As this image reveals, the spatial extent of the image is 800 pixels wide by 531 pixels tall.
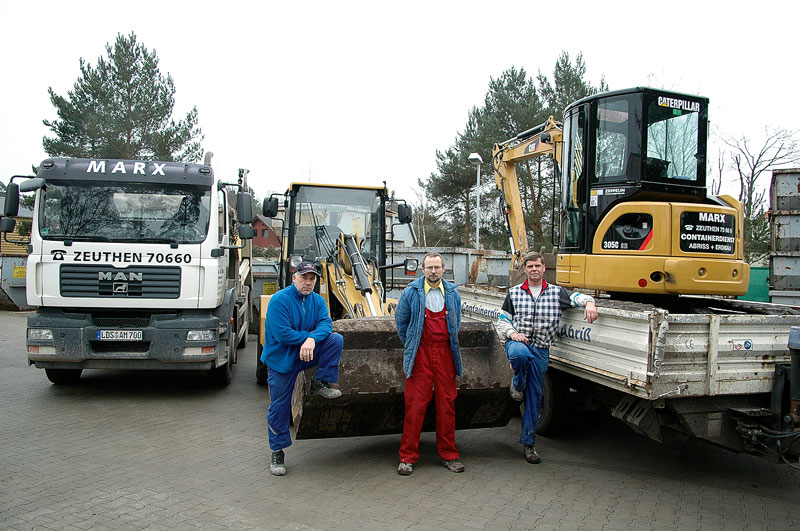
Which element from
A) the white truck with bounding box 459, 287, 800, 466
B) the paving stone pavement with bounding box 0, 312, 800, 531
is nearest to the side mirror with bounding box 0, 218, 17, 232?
the paving stone pavement with bounding box 0, 312, 800, 531

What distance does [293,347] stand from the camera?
5.18 m

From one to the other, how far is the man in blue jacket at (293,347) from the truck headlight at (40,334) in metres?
3.94

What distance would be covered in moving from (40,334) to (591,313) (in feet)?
21.3

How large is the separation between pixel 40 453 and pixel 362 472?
303cm

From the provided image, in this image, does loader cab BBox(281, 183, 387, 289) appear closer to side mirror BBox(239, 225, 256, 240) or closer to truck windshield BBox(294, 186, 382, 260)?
truck windshield BBox(294, 186, 382, 260)

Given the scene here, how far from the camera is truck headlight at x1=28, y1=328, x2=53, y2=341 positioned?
25.1 feet

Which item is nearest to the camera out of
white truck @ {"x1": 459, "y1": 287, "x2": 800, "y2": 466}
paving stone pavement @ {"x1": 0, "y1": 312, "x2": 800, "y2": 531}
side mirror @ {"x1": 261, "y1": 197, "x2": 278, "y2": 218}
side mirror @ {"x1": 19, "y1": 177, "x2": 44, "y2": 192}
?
paving stone pavement @ {"x1": 0, "y1": 312, "x2": 800, "y2": 531}

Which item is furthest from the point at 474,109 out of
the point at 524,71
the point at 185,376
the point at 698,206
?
the point at 698,206

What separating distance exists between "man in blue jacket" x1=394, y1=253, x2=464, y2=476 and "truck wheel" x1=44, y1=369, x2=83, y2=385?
584 centimetres

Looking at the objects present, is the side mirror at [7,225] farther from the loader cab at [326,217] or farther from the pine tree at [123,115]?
the pine tree at [123,115]

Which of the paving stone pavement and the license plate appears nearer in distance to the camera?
the paving stone pavement

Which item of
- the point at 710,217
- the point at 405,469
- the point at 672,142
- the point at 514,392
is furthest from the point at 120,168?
the point at 710,217

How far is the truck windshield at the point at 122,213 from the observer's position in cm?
791

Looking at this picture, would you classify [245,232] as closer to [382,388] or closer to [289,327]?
[289,327]
